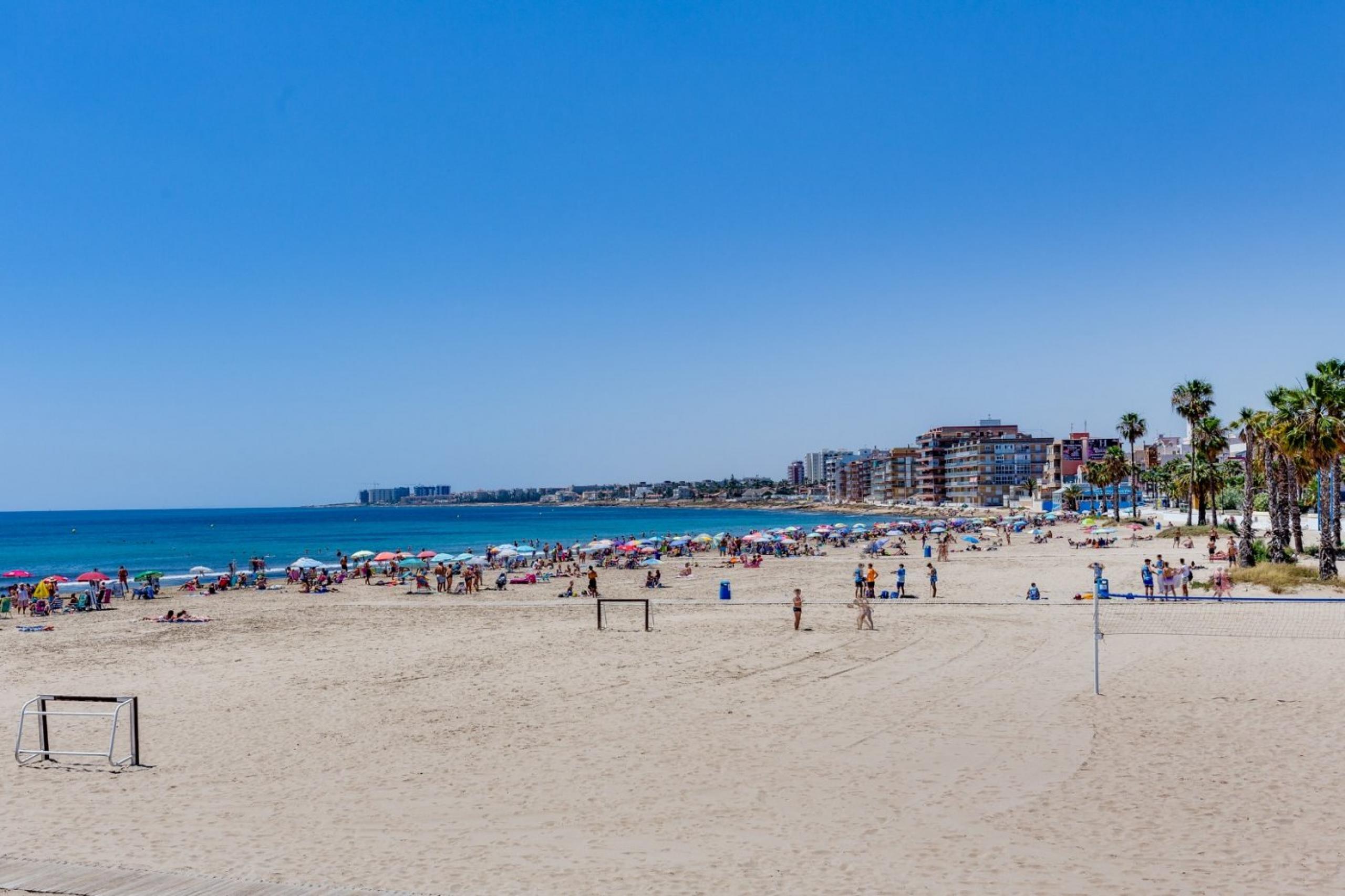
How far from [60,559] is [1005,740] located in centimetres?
8543

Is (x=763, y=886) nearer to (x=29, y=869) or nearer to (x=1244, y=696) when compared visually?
(x=29, y=869)

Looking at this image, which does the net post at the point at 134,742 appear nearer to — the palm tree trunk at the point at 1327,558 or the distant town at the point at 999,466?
the palm tree trunk at the point at 1327,558

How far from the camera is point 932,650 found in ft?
63.9

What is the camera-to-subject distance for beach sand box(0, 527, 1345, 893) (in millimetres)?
8289

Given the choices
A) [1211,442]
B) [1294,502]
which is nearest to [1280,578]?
[1294,502]

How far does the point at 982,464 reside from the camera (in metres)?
153

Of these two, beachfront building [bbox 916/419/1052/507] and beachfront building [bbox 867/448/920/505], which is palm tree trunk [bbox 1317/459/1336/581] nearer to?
beachfront building [bbox 916/419/1052/507]

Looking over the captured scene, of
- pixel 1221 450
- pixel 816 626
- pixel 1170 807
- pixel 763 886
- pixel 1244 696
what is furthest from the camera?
pixel 1221 450

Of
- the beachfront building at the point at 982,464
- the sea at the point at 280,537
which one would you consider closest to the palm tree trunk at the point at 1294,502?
the sea at the point at 280,537

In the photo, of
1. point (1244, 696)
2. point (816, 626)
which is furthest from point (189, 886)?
point (816, 626)

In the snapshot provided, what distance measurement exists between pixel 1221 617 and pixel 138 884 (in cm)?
2373

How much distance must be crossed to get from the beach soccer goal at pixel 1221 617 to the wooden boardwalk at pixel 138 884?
13700mm

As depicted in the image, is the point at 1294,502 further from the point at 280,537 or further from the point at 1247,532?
the point at 280,537

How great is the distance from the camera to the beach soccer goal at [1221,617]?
68.3 ft
